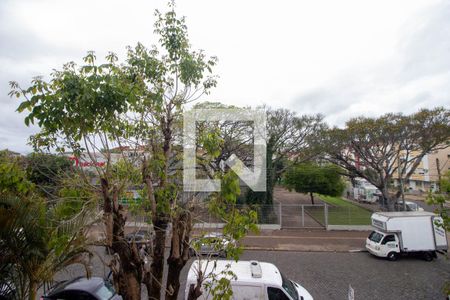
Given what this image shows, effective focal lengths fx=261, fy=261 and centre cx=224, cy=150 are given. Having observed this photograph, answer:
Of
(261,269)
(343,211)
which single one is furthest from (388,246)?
(261,269)

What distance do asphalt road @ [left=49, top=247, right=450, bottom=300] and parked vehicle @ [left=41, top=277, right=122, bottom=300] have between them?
134 centimetres

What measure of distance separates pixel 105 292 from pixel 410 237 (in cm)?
1192

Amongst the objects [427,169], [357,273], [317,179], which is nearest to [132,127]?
[357,273]

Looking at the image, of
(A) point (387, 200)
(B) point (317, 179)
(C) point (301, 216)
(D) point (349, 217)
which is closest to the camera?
(D) point (349, 217)

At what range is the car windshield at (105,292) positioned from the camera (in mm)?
6391

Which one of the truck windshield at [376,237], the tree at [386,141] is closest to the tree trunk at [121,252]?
the truck windshield at [376,237]

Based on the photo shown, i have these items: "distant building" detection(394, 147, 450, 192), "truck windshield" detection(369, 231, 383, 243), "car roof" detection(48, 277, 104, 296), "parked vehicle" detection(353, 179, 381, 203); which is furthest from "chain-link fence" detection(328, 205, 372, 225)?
"distant building" detection(394, 147, 450, 192)

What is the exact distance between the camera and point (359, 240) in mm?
14234

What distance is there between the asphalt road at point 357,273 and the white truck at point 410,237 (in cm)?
46

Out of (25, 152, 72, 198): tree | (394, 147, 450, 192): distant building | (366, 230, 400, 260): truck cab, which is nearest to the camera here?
(25, 152, 72, 198): tree

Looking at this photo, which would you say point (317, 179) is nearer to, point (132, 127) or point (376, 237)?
point (376, 237)

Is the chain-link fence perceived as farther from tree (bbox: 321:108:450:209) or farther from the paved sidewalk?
tree (bbox: 321:108:450:209)

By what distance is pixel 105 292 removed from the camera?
21.5ft

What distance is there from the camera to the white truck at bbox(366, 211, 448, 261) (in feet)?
36.6
